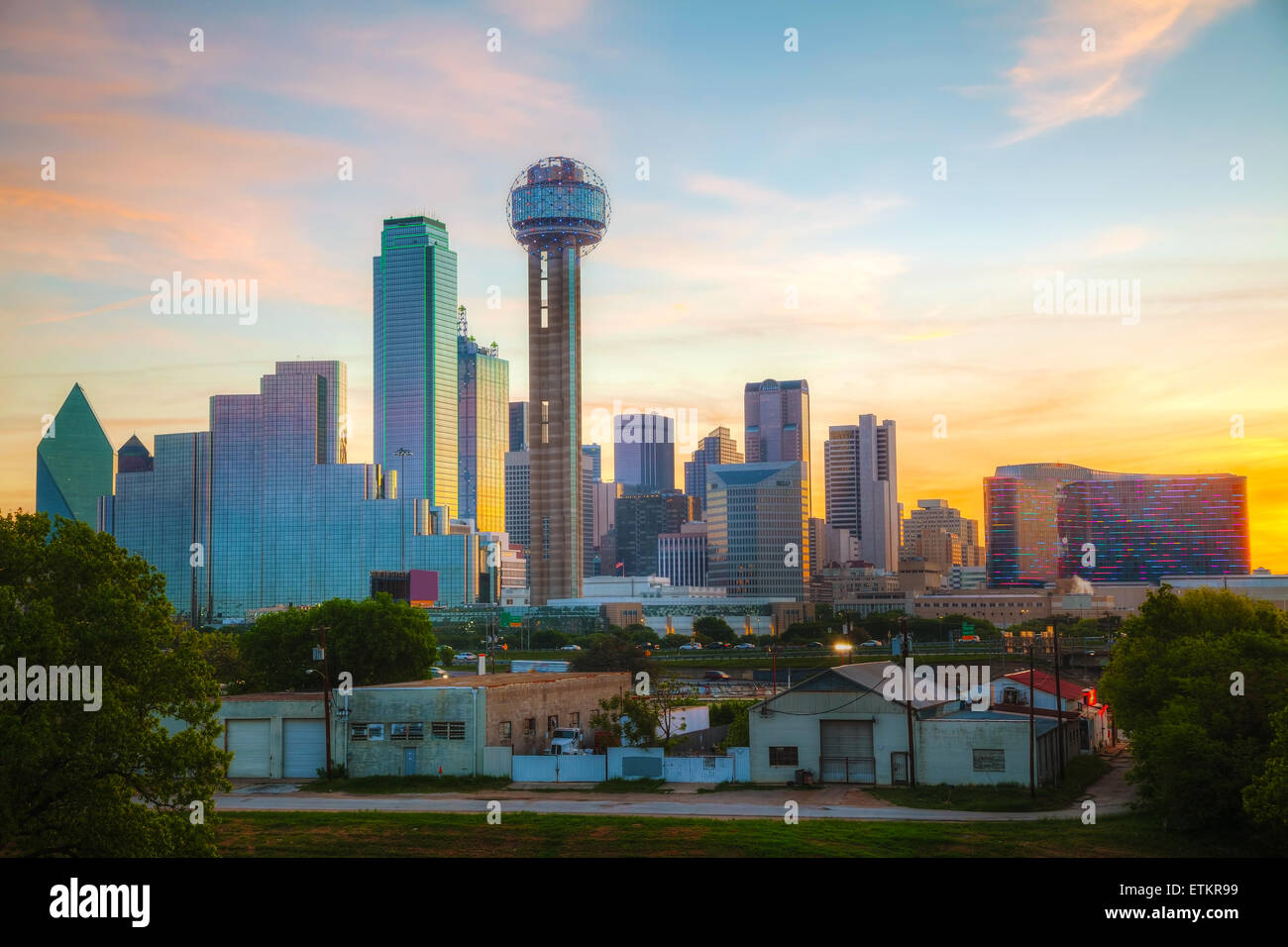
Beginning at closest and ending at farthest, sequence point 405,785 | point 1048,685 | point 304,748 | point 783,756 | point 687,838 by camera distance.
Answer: point 687,838 → point 405,785 → point 783,756 → point 304,748 → point 1048,685

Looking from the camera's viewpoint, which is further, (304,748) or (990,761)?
(304,748)

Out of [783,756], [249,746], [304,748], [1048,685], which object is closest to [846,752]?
[783,756]

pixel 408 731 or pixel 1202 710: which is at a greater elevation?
pixel 1202 710

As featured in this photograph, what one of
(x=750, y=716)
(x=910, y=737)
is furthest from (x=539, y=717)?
(x=910, y=737)

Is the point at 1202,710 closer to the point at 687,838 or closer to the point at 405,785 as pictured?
the point at 687,838

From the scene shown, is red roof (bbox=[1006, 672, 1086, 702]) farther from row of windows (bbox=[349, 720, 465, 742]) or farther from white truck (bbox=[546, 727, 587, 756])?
row of windows (bbox=[349, 720, 465, 742])

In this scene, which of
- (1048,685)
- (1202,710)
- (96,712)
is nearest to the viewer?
(96,712)

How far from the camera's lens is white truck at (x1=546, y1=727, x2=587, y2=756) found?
60.2 metres

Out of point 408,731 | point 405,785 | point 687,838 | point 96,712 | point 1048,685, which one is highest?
point 96,712

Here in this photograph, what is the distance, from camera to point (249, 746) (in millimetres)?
58094

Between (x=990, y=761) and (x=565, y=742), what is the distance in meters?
20.8

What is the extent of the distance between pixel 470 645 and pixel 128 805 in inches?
6538

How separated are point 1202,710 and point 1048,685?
2567 cm

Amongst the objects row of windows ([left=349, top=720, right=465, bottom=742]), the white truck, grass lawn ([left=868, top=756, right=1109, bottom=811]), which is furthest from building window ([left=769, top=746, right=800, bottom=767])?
row of windows ([left=349, top=720, right=465, bottom=742])
